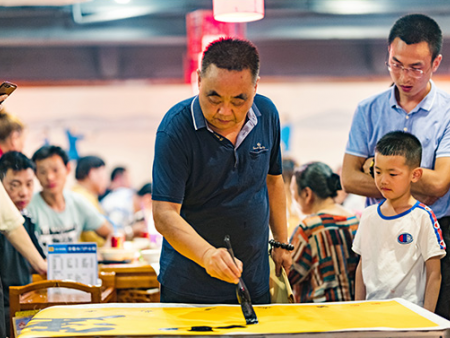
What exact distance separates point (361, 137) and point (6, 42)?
6670 millimetres

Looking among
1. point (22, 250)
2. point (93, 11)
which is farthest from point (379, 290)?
point (93, 11)

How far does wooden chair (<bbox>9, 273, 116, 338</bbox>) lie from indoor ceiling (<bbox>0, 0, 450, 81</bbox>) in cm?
493

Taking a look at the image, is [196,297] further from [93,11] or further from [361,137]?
[93,11]

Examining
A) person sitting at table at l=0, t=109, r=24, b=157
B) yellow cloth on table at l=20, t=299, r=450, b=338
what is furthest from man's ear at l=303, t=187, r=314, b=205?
person sitting at table at l=0, t=109, r=24, b=157

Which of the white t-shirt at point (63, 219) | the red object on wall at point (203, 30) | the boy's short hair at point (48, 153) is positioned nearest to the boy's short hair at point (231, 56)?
the white t-shirt at point (63, 219)

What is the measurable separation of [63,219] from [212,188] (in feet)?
7.29

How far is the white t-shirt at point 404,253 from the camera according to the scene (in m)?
2.34

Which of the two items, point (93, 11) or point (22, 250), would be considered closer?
point (22, 250)

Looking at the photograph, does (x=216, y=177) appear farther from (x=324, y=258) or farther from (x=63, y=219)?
(x=63, y=219)

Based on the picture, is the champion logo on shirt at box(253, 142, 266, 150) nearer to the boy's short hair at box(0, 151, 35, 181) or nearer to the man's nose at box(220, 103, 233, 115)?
the man's nose at box(220, 103, 233, 115)

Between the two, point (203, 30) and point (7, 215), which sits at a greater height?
point (203, 30)

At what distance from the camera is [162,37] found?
27.1ft

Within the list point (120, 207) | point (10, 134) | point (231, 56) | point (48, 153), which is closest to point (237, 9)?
point (48, 153)

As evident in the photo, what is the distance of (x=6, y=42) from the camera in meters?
8.15
